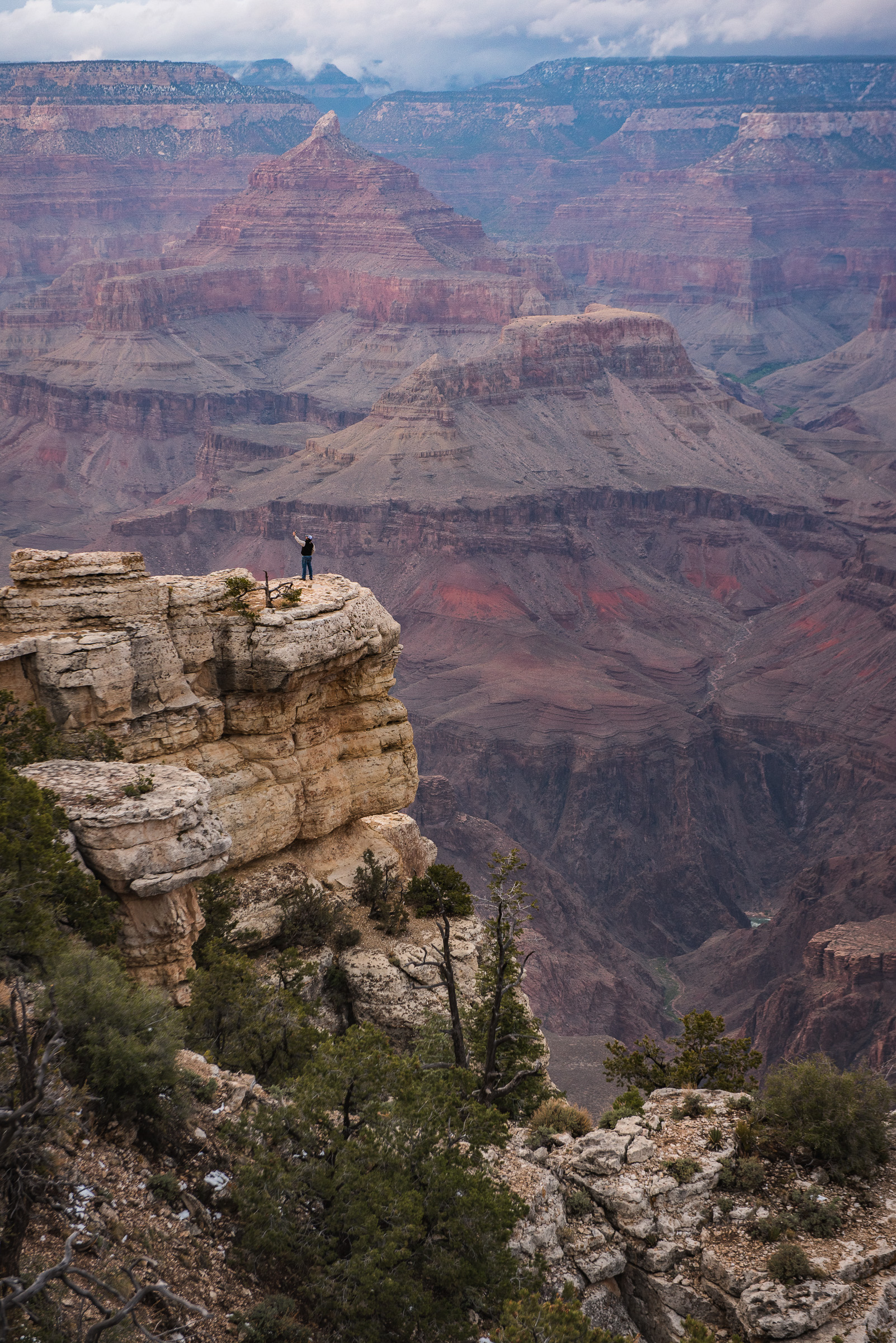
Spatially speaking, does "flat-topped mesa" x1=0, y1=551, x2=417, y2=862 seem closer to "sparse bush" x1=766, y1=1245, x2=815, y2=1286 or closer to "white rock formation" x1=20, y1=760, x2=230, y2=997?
"white rock formation" x1=20, y1=760, x2=230, y2=997

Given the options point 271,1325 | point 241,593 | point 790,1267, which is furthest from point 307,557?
point 790,1267

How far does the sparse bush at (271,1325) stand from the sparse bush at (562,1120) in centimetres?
817

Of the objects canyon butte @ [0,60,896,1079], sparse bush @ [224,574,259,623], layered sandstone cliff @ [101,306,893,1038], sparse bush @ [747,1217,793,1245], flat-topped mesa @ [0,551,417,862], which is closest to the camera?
sparse bush @ [747,1217,793,1245]

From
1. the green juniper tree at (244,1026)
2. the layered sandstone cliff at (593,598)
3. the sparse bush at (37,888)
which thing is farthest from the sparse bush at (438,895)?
the layered sandstone cliff at (593,598)

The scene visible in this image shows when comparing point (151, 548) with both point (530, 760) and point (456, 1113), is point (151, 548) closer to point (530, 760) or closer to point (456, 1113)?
point (530, 760)

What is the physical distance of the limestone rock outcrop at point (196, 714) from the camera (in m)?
22.4

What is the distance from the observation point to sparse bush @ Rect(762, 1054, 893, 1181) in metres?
20.4

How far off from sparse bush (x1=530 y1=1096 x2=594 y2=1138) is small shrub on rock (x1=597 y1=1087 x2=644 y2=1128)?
0.32 metres

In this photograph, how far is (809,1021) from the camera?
65062 millimetres

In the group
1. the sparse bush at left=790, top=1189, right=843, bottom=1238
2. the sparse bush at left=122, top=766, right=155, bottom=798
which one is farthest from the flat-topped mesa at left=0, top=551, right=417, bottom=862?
the sparse bush at left=790, top=1189, right=843, bottom=1238

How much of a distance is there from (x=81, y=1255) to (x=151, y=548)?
443ft

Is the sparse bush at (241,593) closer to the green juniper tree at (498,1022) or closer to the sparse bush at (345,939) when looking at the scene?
the sparse bush at (345,939)

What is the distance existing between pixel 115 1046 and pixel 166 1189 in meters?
2.04

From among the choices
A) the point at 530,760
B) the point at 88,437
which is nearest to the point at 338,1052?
the point at 530,760
